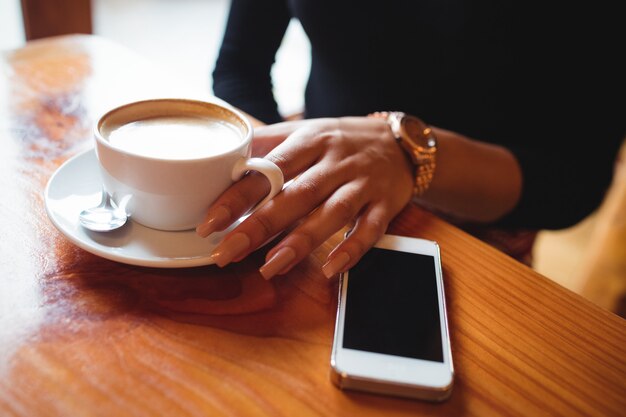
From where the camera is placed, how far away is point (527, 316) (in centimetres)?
46

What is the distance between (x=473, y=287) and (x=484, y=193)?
0.87 feet

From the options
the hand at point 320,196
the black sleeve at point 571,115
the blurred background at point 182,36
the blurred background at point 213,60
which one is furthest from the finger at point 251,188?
the blurred background at point 182,36

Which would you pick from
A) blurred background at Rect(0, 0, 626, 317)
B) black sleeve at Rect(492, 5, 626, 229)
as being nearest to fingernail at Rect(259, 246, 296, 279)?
black sleeve at Rect(492, 5, 626, 229)

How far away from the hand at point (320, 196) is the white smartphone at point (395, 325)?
0.03 metres

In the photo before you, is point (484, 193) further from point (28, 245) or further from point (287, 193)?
point (28, 245)

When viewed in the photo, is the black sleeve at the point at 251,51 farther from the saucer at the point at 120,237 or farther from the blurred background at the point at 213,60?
the blurred background at the point at 213,60

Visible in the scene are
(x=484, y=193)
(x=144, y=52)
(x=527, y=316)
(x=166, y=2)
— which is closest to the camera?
(x=527, y=316)

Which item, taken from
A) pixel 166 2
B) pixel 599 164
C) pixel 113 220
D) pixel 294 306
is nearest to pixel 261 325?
pixel 294 306

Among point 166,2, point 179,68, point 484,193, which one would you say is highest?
point 484,193

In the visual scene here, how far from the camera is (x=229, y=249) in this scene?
434 millimetres

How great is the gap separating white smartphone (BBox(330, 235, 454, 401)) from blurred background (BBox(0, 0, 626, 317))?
3.70 ft

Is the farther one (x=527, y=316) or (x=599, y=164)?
(x=599, y=164)

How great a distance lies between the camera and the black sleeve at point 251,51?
0.96 metres

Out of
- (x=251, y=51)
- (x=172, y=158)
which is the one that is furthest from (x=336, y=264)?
(x=251, y=51)
